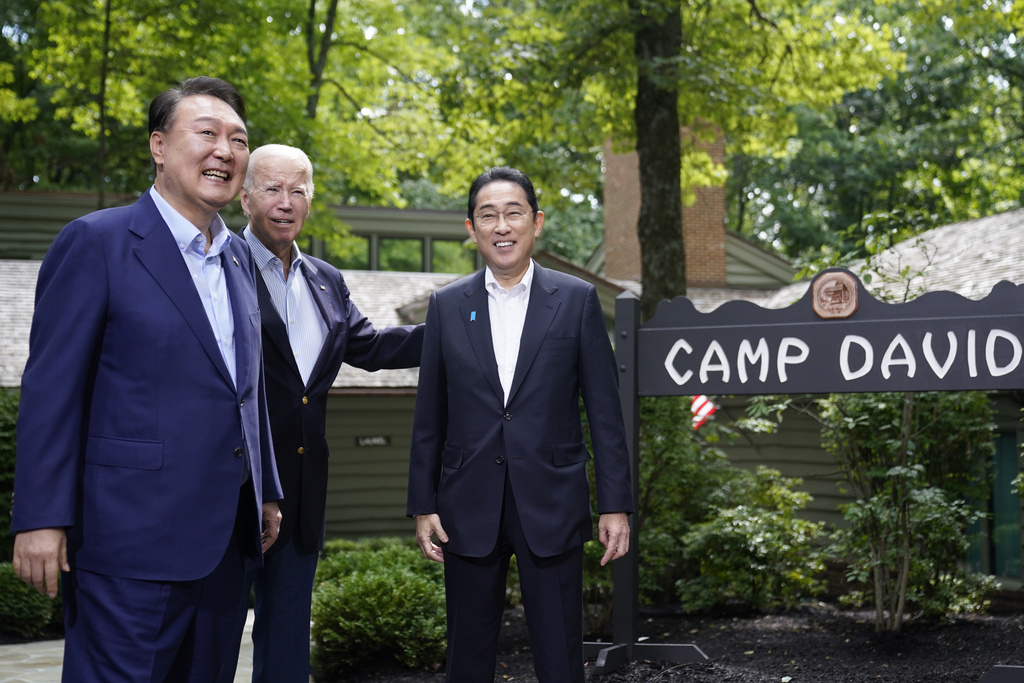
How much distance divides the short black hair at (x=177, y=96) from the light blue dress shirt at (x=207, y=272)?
194mm

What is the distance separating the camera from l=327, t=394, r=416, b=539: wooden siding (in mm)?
14203

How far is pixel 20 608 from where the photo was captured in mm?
7547

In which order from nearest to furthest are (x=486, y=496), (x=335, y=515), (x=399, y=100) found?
(x=486, y=496) < (x=335, y=515) < (x=399, y=100)

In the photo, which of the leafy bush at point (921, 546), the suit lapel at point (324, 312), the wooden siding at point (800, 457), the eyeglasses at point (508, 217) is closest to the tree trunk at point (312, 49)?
the wooden siding at point (800, 457)

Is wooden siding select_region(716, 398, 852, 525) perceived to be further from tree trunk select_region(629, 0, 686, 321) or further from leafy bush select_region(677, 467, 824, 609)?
leafy bush select_region(677, 467, 824, 609)

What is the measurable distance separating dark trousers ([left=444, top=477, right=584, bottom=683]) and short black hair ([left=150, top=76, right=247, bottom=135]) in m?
1.54

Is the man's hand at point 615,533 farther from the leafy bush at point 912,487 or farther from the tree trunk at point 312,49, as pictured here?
the tree trunk at point 312,49

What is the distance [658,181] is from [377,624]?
5.68 meters

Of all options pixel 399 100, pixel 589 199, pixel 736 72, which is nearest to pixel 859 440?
pixel 736 72

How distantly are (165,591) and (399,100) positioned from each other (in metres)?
15.4

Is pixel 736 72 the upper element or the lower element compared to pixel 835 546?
upper

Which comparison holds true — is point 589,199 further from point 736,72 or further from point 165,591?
point 165,591

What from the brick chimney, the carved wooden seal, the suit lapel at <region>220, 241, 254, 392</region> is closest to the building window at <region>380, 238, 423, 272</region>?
the brick chimney

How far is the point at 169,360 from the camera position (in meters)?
2.45
